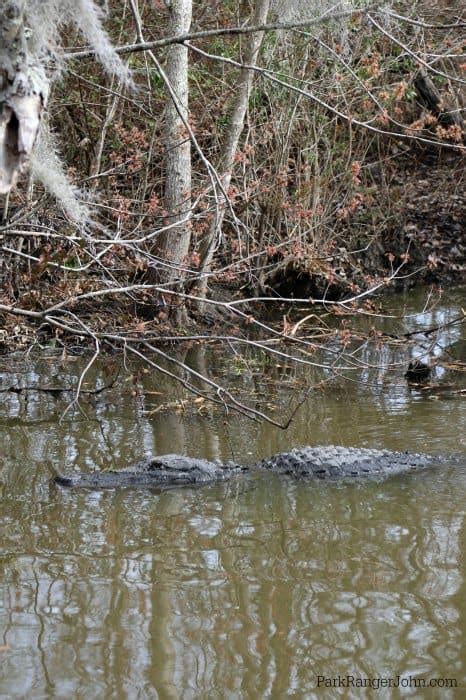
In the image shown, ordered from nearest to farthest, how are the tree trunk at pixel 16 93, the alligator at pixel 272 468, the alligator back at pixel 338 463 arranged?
the tree trunk at pixel 16 93, the alligator at pixel 272 468, the alligator back at pixel 338 463

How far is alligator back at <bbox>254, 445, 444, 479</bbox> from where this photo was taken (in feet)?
18.6

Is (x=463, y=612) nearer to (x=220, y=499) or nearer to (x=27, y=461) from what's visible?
(x=220, y=499)

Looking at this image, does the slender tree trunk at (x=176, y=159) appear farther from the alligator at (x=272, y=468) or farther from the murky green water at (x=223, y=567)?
the alligator at (x=272, y=468)

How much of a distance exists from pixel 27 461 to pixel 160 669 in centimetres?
293

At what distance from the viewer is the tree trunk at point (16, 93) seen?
5.93 feet

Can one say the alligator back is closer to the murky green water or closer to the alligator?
the alligator

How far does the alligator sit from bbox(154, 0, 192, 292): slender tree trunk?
3570mm

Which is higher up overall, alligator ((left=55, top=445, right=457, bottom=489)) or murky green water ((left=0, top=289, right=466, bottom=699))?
alligator ((left=55, top=445, right=457, bottom=489))

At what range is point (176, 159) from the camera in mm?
9703

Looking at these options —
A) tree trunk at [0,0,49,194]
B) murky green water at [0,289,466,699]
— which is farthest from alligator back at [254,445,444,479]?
tree trunk at [0,0,49,194]

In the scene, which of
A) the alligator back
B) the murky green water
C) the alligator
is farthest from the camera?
the alligator back

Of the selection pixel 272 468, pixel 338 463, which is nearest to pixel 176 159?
pixel 272 468

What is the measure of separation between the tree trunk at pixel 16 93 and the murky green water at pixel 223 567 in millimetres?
1976

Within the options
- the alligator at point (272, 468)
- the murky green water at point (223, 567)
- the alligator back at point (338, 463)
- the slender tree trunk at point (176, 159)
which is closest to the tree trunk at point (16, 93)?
the murky green water at point (223, 567)
